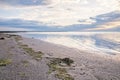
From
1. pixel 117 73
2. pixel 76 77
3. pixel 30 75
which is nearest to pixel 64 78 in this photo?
pixel 76 77

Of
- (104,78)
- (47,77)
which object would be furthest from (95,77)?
(47,77)

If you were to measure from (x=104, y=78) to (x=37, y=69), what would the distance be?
631cm

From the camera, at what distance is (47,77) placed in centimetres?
1659

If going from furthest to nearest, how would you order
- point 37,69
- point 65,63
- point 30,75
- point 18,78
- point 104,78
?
1. point 65,63
2. point 37,69
3. point 104,78
4. point 30,75
5. point 18,78

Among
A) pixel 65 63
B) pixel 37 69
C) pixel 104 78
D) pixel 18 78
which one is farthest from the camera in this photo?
pixel 65 63

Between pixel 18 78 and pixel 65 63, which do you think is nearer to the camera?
pixel 18 78

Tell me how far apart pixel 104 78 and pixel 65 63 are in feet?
22.4

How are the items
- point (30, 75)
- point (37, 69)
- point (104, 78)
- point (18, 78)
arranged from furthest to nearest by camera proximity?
point (37, 69) < point (104, 78) < point (30, 75) < point (18, 78)

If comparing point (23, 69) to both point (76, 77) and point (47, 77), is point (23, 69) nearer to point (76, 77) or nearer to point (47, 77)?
point (47, 77)

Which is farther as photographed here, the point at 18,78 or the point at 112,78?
the point at 112,78

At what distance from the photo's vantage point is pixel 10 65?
67.3 ft

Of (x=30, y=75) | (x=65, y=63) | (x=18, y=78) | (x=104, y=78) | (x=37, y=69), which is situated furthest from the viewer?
(x=65, y=63)

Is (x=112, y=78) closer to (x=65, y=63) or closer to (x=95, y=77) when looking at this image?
(x=95, y=77)

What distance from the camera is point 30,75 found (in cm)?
1695
